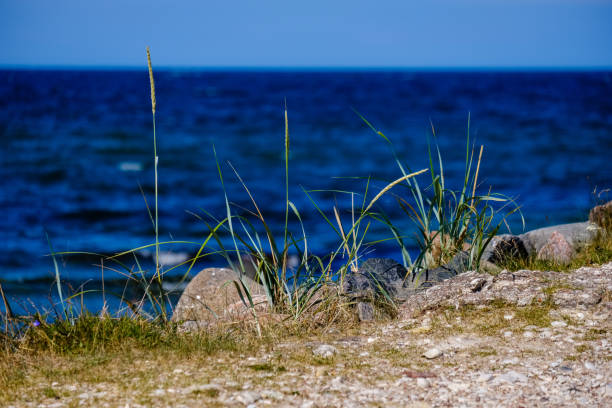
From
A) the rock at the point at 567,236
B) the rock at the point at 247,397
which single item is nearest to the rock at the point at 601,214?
the rock at the point at 567,236

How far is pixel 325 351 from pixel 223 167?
13678mm

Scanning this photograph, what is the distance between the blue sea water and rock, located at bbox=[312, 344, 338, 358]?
801 mm

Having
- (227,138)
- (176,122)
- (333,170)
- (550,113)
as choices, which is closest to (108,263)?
(333,170)

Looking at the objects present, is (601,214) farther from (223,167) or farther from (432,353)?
(223,167)

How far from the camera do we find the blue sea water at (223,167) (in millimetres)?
9641

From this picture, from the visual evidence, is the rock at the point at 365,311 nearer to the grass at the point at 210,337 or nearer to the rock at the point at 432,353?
the grass at the point at 210,337

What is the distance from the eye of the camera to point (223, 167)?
52.8 feet

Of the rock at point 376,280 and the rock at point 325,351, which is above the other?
the rock at point 376,280

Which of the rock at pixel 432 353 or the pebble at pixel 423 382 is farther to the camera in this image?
the rock at pixel 432 353

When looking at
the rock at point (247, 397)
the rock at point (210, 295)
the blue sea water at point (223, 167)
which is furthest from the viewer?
the blue sea water at point (223, 167)

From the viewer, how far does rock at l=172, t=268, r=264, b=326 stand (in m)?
4.01

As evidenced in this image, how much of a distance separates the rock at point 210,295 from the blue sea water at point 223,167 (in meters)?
0.82

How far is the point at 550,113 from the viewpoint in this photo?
29.2 metres

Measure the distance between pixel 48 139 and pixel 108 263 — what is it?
1336 centimetres
